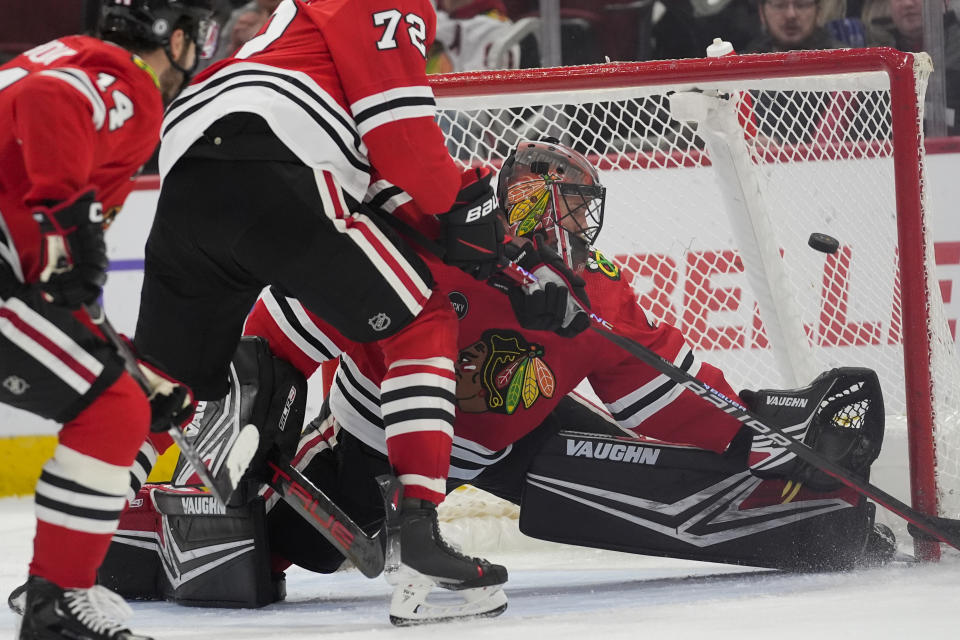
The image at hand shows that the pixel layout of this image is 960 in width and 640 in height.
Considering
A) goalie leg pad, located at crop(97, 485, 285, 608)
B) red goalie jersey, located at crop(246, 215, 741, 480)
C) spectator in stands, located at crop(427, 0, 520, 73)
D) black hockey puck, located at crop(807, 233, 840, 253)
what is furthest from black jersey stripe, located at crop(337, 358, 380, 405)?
spectator in stands, located at crop(427, 0, 520, 73)

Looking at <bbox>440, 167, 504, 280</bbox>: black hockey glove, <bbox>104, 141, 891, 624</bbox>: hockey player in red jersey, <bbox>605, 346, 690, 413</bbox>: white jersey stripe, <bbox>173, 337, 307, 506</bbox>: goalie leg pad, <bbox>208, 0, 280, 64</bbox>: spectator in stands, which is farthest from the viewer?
<bbox>208, 0, 280, 64</bbox>: spectator in stands

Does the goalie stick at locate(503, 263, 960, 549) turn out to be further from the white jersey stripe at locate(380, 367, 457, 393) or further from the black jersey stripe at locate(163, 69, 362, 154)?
the black jersey stripe at locate(163, 69, 362, 154)

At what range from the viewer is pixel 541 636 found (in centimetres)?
170

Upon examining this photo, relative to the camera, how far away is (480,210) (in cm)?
203

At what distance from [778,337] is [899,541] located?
507 mm

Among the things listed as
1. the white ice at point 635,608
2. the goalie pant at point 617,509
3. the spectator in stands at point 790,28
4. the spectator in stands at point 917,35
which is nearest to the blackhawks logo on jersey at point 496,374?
the goalie pant at point 617,509

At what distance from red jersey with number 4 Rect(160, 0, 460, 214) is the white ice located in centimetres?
66

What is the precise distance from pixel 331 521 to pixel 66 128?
86 cm

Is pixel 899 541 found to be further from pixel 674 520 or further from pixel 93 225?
pixel 93 225

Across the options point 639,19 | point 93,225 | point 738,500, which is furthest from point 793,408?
point 639,19

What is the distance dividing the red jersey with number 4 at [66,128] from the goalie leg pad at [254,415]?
0.55 metres

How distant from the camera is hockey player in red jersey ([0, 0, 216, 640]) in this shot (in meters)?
1.52

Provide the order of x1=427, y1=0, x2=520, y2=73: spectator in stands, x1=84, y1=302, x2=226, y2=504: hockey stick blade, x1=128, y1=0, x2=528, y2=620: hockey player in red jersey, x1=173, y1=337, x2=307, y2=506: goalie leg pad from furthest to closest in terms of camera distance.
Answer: x1=427, y1=0, x2=520, y2=73: spectator in stands → x1=173, y1=337, x2=307, y2=506: goalie leg pad → x1=128, y1=0, x2=528, y2=620: hockey player in red jersey → x1=84, y1=302, x2=226, y2=504: hockey stick blade

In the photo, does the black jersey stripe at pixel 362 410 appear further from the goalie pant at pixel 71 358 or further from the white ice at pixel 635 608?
the goalie pant at pixel 71 358
